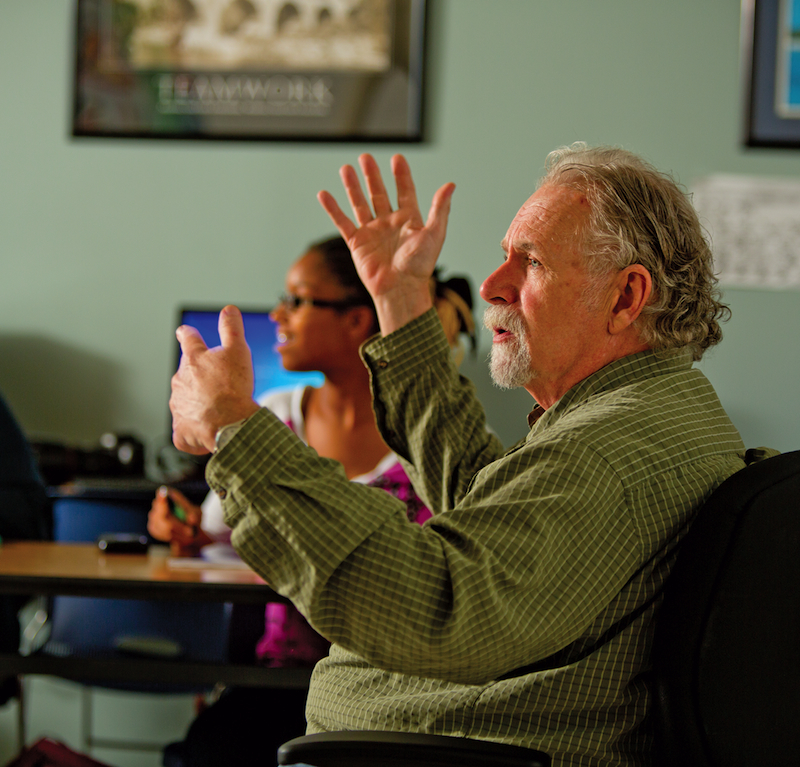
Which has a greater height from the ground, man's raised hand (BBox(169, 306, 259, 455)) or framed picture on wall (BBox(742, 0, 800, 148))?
framed picture on wall (BBox(742, 0, 800, 148))

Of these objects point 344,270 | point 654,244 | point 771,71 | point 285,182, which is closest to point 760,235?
point 771,71

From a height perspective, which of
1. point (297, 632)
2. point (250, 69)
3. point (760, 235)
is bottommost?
point (297, 632)

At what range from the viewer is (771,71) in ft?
8.91

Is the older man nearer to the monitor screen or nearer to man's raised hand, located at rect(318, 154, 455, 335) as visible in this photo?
man's raised hand, located at rect(318, 154, 455, 335)

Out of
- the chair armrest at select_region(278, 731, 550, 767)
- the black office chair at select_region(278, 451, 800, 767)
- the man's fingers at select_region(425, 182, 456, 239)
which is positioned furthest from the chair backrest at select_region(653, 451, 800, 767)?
the man's fingers at select_region(425, 182, 456, 239)

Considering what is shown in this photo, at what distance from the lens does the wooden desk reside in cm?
138

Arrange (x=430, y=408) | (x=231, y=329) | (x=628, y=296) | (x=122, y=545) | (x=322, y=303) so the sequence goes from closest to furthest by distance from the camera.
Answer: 1. (x=231, y=329)
2. (x=628, y=296)
3. (x=430, y=408)
4. (x=122, y=545)
5. (x=322, y=303)

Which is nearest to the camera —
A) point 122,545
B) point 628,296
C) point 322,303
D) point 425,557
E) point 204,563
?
point 425,557

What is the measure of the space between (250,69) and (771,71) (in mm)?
1673

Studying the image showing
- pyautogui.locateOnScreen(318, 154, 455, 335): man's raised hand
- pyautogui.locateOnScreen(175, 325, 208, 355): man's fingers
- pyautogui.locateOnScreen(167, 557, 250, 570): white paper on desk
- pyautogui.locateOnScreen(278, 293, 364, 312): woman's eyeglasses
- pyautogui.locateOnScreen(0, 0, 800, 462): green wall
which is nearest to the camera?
pyautogui.locateOnScreen(175, 325, 208, 355): man's fingers

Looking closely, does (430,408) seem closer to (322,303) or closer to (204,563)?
(204,563)

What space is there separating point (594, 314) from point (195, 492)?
159 cm

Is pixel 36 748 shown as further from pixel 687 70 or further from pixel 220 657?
pixel 687 70

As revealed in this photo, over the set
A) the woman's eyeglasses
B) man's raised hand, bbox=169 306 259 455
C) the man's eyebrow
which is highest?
the man's eyebrow
